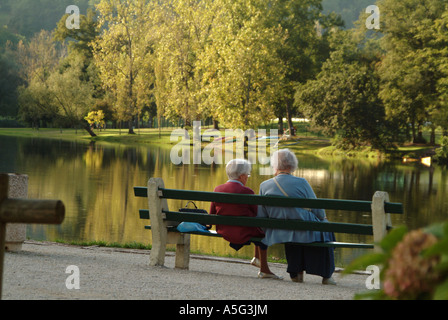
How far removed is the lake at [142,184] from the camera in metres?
12.9

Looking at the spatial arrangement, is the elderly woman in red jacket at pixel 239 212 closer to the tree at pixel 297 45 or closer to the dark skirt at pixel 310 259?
the dark skirt at pixel 310 259

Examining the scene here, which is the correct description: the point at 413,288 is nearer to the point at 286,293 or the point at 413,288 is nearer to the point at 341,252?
the point at 286,293

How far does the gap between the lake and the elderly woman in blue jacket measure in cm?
415

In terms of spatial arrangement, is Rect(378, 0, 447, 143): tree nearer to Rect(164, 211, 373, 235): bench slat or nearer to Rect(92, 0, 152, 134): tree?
Rect(92, 0, 152, 134): tree

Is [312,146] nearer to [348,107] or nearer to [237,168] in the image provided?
[348,107]

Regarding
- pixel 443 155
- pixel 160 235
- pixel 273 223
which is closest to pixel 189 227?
pixel 160 235

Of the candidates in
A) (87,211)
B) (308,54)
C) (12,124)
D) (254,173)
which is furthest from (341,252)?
(12,124)

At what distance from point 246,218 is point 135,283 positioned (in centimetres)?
145

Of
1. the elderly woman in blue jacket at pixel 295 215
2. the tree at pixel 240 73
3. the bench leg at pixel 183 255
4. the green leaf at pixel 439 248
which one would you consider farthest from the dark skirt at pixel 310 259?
the tree at pixel 240 73

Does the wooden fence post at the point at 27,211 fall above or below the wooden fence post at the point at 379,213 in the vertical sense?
above

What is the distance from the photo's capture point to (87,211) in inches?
624

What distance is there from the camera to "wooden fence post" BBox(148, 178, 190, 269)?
722 centimetres

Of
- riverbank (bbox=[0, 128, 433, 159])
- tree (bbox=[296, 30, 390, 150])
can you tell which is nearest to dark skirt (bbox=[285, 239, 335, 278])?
riverbank (bbox=[0, 128, 433, 159])

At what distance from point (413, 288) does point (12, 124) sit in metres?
87.2
